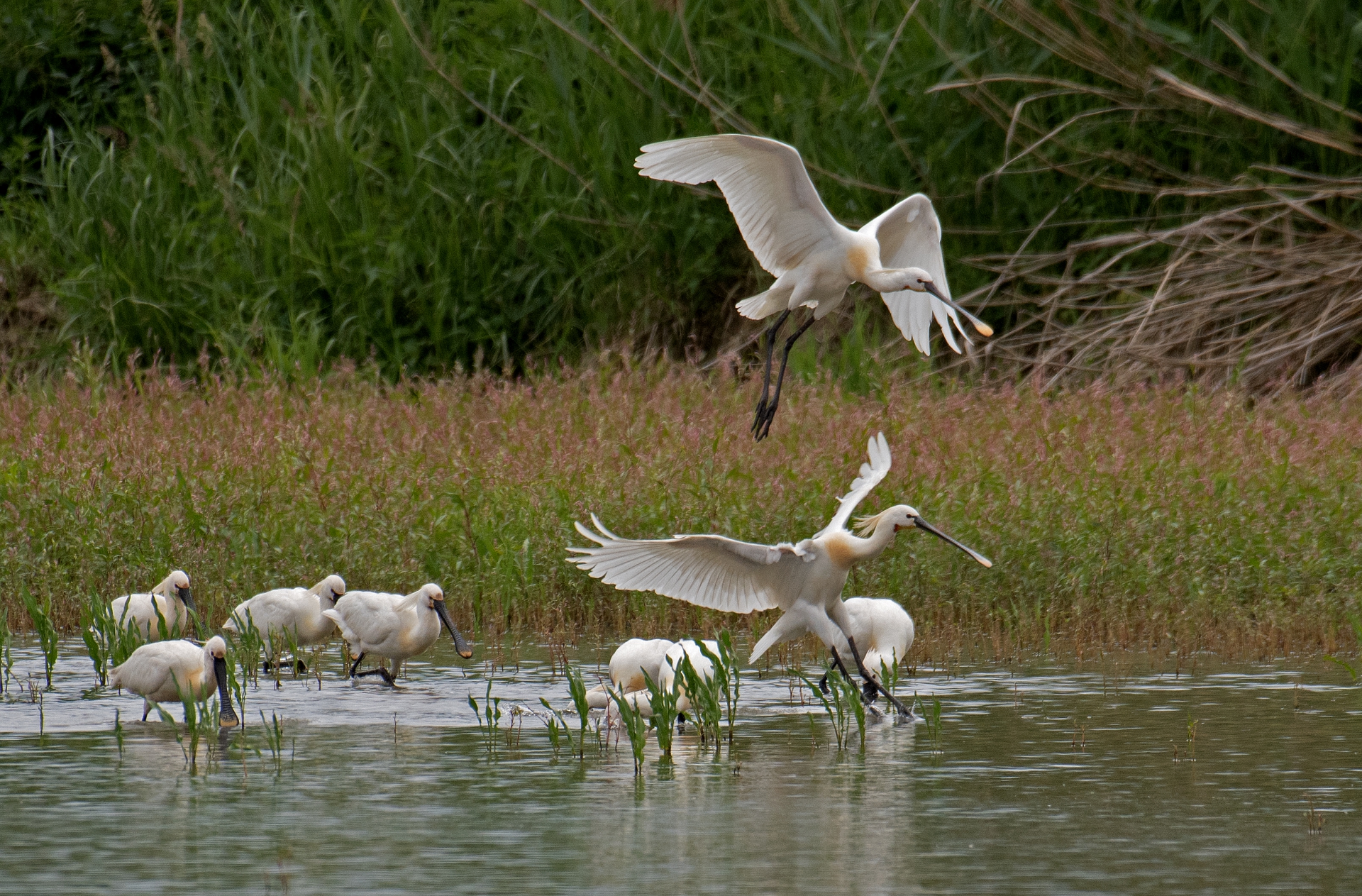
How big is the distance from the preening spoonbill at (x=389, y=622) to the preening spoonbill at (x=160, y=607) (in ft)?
2.15

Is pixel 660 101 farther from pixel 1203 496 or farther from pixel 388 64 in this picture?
pixel 1203 496

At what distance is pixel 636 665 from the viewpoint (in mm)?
6895

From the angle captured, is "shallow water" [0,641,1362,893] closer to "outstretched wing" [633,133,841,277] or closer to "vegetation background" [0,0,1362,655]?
"vegetation background" [0,0,1362,655]

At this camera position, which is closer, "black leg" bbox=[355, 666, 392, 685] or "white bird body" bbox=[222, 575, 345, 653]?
"black leg" bbox=[355, 666, 392, 685]

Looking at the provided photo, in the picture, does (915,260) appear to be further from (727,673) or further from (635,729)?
(635,729)

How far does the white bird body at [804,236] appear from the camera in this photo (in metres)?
7.65

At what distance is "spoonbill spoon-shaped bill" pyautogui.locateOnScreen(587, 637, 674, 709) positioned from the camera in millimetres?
6832

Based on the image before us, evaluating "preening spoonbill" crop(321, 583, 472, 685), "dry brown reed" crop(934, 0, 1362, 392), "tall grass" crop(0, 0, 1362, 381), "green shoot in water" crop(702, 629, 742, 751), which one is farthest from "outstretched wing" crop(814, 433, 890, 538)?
"tall grass" crop(0, 0, 1362, 381)

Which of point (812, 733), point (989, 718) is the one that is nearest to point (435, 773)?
point (812, 733)

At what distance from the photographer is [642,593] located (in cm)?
880

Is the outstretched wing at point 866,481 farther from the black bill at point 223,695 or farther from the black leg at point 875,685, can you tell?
the black bill at point 223,695

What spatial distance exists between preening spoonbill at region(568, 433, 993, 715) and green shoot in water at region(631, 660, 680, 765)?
0.79 m

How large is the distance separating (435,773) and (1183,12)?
10.0 meters

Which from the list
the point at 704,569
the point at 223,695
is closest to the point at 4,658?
the point at 223,695
